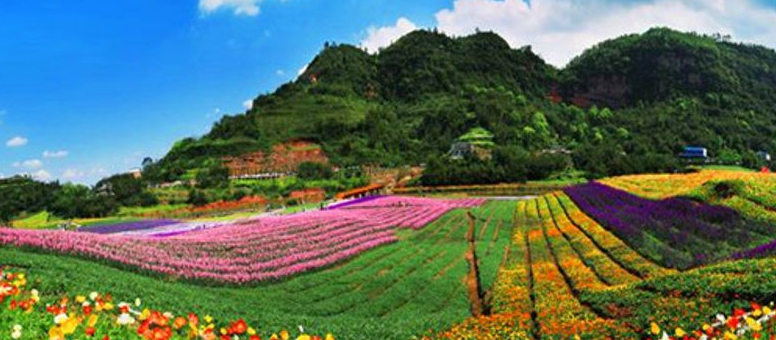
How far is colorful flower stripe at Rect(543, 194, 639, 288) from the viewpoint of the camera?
52.3ft

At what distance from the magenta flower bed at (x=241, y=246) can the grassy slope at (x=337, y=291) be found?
69 centimetres

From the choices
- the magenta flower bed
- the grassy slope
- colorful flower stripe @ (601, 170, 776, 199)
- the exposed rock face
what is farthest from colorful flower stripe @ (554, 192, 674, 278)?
the exposed rock face

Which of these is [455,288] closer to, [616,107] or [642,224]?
[642,224]

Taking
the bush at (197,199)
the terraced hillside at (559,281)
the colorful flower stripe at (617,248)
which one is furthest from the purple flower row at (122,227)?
the colorful flower stripe at (617,248)

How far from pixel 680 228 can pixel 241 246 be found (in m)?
16.8

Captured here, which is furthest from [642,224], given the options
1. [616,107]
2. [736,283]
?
[616,107]

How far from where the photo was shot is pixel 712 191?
2502 cm

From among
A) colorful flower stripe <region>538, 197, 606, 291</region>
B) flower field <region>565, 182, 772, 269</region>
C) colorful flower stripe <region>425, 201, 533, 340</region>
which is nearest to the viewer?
colorful flower stripe <region>425, 201, 533, 340</region>

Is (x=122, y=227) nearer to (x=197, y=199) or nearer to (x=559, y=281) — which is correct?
(x=197, y=199)

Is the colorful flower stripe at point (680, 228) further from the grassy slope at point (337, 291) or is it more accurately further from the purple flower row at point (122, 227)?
the purple flower row at point (122, 227)

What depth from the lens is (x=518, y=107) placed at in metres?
126

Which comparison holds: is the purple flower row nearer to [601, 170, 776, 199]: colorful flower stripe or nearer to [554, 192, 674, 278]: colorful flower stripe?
[554, 192, 674, 278]: colorful flower stripe

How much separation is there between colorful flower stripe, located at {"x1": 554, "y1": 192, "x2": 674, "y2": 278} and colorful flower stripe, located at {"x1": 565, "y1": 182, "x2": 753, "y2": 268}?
1.30 ft

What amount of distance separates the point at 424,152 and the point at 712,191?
252ft
